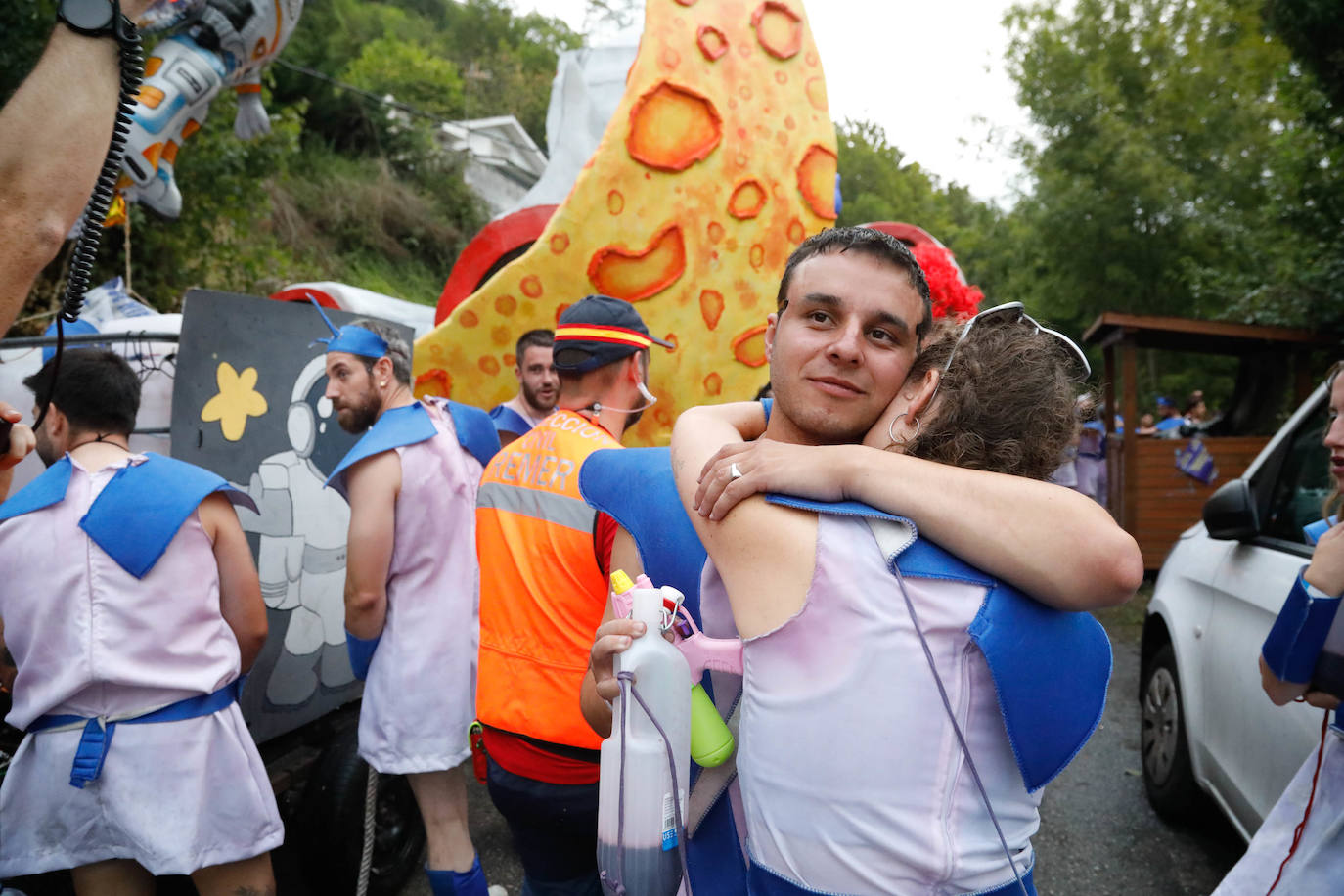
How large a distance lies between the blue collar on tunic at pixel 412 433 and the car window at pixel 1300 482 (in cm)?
292

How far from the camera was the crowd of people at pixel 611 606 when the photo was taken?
41.8 inches

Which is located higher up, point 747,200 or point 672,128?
point 672,128

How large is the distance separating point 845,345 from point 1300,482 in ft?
8.63

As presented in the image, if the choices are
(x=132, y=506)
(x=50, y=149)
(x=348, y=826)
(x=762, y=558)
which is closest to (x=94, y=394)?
(x=132, y=506)

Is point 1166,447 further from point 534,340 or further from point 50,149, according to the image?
point 50,149

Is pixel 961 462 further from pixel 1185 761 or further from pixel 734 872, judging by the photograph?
pixel 1185 761

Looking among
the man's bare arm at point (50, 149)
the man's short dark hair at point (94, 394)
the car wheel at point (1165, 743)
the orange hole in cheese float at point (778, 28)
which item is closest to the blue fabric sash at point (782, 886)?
the man's bare arm at point (50, 149)

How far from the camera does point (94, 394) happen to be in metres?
2.38

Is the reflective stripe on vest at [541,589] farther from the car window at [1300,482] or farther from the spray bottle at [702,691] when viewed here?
the car window at [1300,482]

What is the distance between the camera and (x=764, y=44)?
16.6ft

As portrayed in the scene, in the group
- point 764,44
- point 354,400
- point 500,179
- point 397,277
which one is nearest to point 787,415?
point 354,400

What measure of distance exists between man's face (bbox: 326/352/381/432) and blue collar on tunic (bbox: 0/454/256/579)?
0.85 m

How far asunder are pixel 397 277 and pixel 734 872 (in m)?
19.5

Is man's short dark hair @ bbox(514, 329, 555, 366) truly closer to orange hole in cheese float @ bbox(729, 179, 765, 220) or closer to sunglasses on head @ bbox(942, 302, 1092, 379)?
orange hole in cheese float @ bbox(729, 179, 765, 220)
